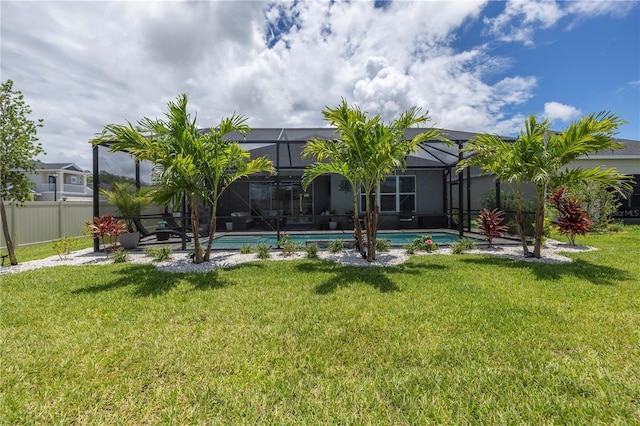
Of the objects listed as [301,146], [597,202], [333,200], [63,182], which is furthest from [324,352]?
[63,182]

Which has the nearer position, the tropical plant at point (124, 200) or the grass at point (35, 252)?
the grass at point (35, 252)

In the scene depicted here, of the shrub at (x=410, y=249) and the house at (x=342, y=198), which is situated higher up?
the house at (x=342, y=198)

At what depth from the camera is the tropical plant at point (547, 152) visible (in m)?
6.00

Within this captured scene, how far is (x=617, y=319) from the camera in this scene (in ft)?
11.0

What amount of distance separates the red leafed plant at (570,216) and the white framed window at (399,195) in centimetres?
736

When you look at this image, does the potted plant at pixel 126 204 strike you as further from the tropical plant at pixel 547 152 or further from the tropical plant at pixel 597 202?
the tropical plant at pixel 597 202

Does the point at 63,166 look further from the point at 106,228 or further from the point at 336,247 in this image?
the point at 336,247

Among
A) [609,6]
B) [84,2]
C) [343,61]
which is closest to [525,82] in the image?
[609,6]

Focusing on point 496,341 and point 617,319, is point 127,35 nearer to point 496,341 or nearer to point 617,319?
point 496,341

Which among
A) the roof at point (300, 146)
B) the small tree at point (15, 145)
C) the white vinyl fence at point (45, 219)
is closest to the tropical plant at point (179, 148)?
the small tree at point (15, 145)

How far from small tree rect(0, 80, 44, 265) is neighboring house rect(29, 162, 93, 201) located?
95.8ft

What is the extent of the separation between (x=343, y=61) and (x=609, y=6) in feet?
24.7

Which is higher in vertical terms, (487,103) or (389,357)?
(487,103)

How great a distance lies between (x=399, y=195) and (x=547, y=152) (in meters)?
9.45
